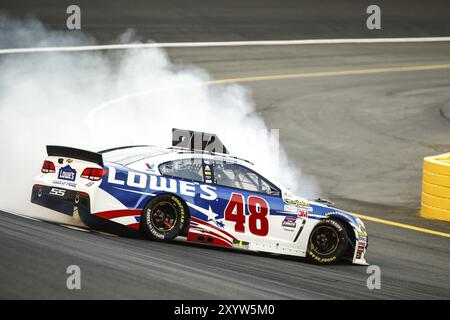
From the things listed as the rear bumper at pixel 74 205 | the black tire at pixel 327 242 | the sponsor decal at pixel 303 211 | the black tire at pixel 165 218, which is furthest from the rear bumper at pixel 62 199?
the black tire at pixel 327 242

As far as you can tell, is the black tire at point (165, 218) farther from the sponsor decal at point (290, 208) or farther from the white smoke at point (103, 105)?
the white smoke at point (103, 105)

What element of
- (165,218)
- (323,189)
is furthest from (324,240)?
(323,189)

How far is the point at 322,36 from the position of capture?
1256 inches

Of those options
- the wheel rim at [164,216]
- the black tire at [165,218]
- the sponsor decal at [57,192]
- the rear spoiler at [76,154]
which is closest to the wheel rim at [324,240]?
the black tire at [165,218]

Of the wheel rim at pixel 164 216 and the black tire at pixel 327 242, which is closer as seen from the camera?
the wheel rim at pixel 164 216

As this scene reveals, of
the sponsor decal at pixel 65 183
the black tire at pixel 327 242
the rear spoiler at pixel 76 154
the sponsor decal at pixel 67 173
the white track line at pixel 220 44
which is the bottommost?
the black tire at pixel 327 242

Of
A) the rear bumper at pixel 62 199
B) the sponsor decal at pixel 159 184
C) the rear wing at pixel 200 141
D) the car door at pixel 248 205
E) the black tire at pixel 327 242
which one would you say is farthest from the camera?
the rear wing at pixel 200 141

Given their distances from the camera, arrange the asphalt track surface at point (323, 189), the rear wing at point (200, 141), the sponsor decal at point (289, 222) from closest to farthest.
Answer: the asphalt track surface at point (323, 189) < the sponsor decal at point (289, 222) < the rear wing at point (200, 141)

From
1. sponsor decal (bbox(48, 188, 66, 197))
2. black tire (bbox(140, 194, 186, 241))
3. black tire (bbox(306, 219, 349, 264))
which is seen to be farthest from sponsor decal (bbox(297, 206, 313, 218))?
sponsor decal (bbox(48, 188, 66, 197))

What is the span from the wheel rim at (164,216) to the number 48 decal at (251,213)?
0.70 metres

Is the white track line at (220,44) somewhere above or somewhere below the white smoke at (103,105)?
above

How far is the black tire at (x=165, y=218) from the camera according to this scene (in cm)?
1185

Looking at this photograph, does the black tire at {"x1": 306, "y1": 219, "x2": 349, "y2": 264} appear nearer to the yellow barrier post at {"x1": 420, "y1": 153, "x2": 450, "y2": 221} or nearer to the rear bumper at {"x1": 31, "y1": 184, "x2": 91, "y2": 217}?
the rear bumper at {"x1": 31, "y1": 184, "x2": 91, "y2": 217}

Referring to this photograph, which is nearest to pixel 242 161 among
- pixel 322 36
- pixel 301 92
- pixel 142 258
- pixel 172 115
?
pixel 142 258
